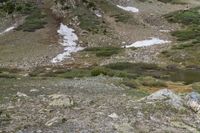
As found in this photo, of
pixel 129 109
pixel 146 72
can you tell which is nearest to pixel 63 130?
pixel 129 109

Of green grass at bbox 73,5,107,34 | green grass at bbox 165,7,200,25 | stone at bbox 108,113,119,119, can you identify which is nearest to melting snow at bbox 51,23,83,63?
green grass at bbox 73,5,107,34

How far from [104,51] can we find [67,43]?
926 cm

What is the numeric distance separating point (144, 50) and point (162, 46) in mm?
7923

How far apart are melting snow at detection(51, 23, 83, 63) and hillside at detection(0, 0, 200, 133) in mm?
218

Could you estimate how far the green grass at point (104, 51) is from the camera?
99.8 m

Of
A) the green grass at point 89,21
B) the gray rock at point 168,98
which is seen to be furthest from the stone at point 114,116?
the green grass at point 89,21

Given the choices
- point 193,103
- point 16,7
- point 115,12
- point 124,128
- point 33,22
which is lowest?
point 115,12

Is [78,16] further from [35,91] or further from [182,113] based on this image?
[182,113]

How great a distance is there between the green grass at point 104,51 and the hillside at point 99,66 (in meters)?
0.20

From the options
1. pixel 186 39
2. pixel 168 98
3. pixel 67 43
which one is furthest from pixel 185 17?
pixel 168 98

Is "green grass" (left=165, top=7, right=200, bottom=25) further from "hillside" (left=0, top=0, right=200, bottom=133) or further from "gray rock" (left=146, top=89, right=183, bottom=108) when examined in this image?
"gray rock" (left=146, top=89, right=183, bottom=108)

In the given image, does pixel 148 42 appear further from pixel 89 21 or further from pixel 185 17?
pixel 185 17

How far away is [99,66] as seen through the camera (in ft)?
281

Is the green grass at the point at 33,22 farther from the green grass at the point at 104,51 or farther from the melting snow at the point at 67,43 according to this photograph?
the green grass at the point at 104,51
